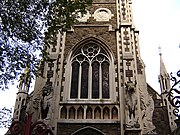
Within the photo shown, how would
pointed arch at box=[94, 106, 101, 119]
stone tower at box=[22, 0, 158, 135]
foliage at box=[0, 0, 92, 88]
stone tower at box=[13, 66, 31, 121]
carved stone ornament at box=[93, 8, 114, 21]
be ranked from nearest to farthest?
1. foliage at box=[0, 0, 92, 88]
2. stone tower at box=[22, 0, 158, 135]
3. pointed arch at box=[94, 106, 101, 119]
4. stone tower at box=[13, 66, 31, 121]
5. carved stone ornament at box=[93, 8, 114, 21]

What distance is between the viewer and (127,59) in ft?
44.5

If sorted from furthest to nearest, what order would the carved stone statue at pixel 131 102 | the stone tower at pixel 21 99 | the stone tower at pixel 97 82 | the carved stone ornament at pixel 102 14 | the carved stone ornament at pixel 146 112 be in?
the carved stone ornament at pixel 102 14 → the stone tower at pixel 21 99 → the carved stone ornament at pixel 146 112 → the stone tower at pixel 97 82 → the carved stone statue at pixel 131 102

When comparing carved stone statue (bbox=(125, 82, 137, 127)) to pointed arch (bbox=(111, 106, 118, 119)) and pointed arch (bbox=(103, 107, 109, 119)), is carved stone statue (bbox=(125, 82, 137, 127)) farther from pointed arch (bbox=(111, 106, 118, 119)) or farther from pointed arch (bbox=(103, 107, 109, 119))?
pointed arch (bbox=(103, 107, 109, 119))

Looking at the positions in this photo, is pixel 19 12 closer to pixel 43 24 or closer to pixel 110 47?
pixel 43 24

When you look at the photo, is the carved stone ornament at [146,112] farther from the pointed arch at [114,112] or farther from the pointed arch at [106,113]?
the pointed arch at [106,113]

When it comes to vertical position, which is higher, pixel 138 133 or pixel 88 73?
pixel 88 73

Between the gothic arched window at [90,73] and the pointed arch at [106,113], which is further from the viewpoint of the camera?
the gothic arched window at [90,73]

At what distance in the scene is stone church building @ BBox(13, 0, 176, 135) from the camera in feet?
38.7

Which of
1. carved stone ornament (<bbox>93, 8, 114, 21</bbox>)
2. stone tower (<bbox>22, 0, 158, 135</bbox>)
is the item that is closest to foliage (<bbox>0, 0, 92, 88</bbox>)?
stone tower (<bbox>22, 0, 158, 135</bbox>)

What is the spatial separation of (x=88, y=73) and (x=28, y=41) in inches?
235

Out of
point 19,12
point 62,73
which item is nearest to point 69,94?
point 62,73

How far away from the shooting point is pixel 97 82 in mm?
13609

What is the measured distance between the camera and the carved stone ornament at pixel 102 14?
52.6 feet


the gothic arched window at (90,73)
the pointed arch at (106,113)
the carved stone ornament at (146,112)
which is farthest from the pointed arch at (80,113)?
the carved stone ornament at (146,112)
